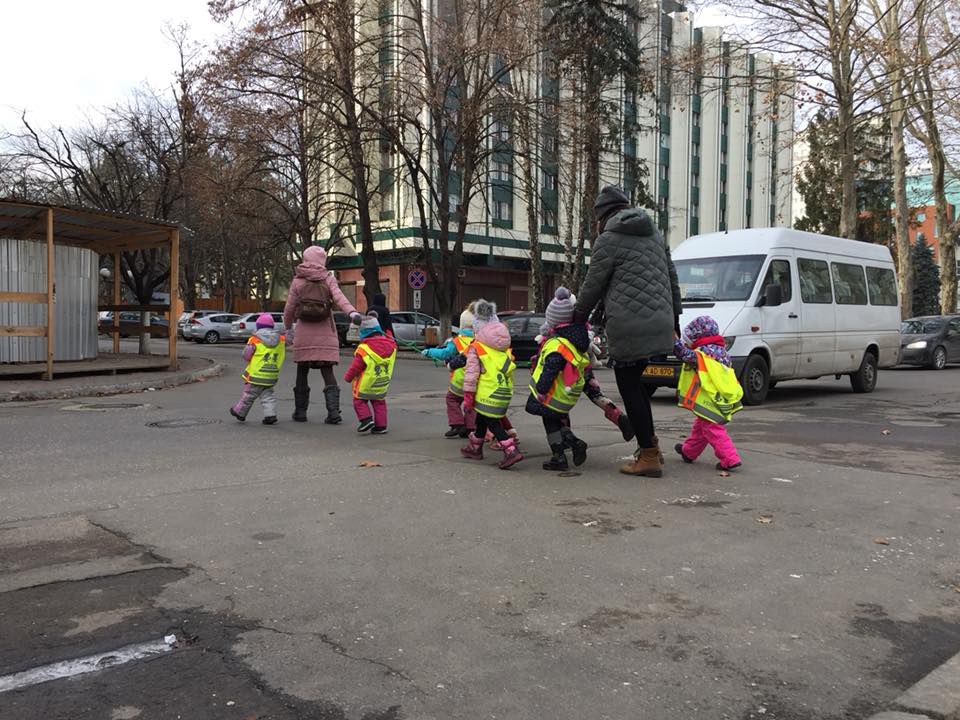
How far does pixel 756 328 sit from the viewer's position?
11539mm

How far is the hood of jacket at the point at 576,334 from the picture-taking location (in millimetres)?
6395

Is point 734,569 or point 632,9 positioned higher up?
point 632,9

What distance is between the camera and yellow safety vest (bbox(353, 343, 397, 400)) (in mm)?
8180

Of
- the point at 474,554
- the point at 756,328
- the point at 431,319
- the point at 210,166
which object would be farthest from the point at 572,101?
the point at 474,554

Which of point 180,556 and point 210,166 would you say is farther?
point 210,166

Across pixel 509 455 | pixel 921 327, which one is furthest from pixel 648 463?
pixel 921 327

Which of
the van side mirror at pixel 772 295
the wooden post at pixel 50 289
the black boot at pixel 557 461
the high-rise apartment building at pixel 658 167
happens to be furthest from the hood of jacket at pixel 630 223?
the high-rise apartment building at pixel 658 167

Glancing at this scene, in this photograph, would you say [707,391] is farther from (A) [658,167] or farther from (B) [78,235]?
(A) [658,167]

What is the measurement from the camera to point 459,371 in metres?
7.93

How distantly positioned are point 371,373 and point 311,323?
4.79ft

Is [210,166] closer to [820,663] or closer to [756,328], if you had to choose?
[756,328]

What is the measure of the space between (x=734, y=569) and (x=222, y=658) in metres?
2.51

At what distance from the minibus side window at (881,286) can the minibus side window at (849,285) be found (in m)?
0.34

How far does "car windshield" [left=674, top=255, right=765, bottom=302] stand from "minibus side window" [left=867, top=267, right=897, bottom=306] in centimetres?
376
